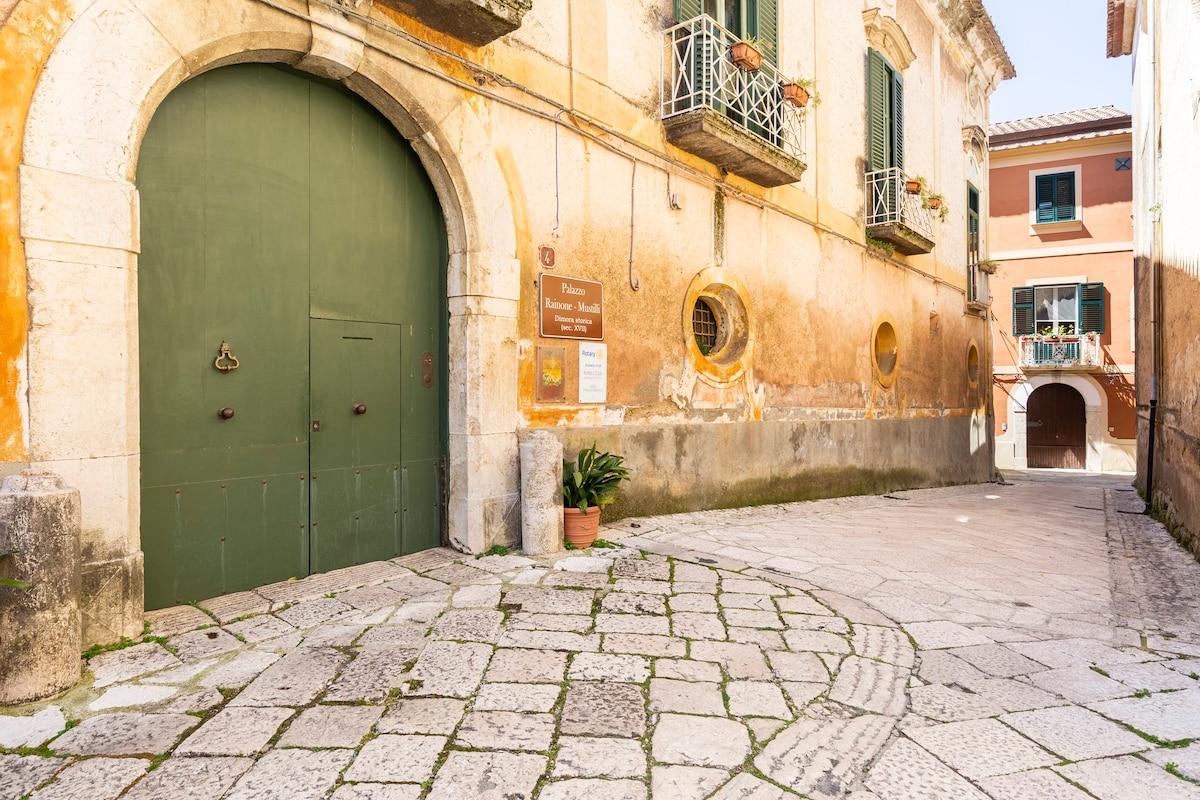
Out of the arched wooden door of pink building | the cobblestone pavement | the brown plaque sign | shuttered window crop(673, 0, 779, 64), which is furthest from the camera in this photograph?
the arched wooden door of pink building

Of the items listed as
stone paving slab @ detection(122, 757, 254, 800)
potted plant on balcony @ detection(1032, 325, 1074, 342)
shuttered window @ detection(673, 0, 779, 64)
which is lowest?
stone paving slab @ detection(122, 757, 254, 800)

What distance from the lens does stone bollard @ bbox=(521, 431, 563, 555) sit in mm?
4949

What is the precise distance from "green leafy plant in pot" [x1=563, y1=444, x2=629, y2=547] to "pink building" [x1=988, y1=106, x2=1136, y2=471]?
63.8 ft

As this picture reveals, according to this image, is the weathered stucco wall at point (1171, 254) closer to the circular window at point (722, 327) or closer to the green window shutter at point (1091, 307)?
the circular window at point (722, 327)

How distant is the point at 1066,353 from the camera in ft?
66.6

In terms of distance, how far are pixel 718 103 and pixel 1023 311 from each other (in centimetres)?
1839

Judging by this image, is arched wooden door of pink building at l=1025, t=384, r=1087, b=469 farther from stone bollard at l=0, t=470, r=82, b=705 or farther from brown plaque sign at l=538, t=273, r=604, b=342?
stone bollard at l=0, t=470, r=82, b=705

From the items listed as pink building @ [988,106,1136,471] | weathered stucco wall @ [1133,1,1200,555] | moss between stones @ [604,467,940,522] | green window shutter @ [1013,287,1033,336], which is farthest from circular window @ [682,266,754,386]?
green window shutter @ [1013,287,1033,336]

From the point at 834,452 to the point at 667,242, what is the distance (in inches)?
171

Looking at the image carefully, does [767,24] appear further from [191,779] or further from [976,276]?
[976,276]

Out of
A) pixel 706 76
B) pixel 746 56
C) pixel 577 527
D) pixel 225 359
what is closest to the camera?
pixel 225 359

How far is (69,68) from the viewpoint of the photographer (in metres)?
3.11

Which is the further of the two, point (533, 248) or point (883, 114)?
point (883, 114)

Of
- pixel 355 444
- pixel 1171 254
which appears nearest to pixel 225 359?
pixel 355 444
